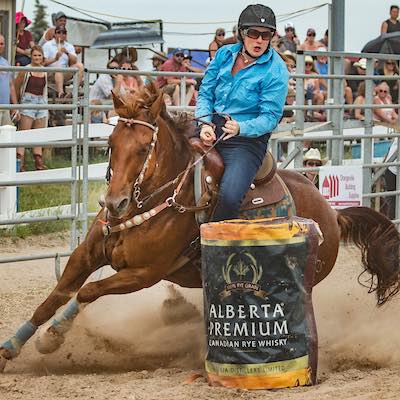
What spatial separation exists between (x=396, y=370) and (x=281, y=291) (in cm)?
102

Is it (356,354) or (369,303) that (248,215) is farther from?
(369,303)

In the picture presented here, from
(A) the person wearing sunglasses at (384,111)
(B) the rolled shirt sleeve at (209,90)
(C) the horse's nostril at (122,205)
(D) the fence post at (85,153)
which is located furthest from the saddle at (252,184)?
(A) the person wearing sunglasses at (384,111)

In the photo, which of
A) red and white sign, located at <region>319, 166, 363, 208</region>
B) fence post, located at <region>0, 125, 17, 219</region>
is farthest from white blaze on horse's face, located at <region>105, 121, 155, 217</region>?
red and white sign, located at <region>319, 166, 363, 208</region>

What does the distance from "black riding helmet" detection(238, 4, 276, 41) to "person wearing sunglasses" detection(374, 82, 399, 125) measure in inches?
242

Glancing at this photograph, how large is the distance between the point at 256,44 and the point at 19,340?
2289 mm

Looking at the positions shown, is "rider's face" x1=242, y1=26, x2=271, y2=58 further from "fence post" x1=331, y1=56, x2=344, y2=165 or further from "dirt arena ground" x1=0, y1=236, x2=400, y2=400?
"fence post" x1=331, y1=56, x2=344, y2=165

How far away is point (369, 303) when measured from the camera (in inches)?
309

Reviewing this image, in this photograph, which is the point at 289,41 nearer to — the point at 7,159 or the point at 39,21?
the point at 7,159

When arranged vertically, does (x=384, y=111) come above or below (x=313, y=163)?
above

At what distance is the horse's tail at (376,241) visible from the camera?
724 cm

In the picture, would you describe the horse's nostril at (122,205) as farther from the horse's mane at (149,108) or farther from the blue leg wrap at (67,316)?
the blue leg wrap at (67,316)

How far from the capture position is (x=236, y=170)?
6.13 m

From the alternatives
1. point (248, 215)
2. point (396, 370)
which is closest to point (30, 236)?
point (248, 215)

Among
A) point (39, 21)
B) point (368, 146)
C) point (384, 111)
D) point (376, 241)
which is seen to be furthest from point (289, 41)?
point (39, 21)
